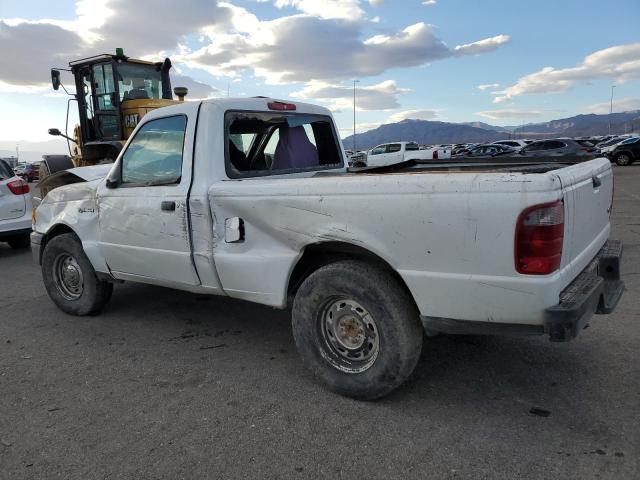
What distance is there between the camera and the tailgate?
2.62 m

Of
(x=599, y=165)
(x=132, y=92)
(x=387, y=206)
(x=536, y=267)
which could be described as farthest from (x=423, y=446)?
(x=132, y=92)

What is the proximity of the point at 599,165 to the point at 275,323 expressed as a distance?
9.51 feet

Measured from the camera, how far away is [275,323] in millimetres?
4645

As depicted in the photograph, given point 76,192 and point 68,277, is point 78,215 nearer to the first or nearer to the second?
point 76,192

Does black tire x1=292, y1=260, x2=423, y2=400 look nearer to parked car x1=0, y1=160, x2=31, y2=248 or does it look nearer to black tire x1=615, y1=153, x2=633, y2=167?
parked car x1=0, y1=160, x2=31, y2=248

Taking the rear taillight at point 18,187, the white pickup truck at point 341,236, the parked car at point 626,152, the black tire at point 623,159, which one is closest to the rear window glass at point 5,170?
the rear taillight at point 18,187

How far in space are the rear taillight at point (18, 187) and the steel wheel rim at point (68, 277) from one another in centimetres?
413

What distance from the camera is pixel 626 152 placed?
28.2 m

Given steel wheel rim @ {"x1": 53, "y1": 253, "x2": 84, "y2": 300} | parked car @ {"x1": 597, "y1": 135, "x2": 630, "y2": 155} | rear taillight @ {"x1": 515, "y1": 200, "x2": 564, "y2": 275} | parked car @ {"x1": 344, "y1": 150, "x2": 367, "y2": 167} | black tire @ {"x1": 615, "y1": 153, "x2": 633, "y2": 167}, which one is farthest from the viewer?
parked car @ {"x1": 597, "y1": 135, "x2": 630, "y2": 155}

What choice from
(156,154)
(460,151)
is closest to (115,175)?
(156,154)

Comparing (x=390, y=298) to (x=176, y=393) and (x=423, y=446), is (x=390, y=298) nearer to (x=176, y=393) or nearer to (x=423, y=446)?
(x=423, y=446)

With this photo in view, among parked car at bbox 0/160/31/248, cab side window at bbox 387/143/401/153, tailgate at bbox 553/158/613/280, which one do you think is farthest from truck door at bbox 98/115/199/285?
cab side window at bbox 387/143/401/153

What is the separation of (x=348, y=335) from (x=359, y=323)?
14 centimetres

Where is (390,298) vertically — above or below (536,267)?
below
